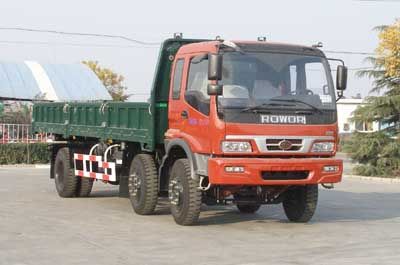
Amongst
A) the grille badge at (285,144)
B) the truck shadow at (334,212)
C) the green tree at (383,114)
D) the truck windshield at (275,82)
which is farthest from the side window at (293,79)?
the green tree at (383,114)

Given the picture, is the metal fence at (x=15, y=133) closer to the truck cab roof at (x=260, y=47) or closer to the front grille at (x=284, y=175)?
the truck cab roof at (x=260, y=47)

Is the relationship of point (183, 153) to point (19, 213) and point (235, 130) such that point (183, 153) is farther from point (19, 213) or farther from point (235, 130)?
point (19, 213)

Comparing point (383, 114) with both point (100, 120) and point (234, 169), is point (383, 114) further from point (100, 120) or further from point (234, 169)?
point (234, 169)

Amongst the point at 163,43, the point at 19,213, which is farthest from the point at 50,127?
the point at 163,43

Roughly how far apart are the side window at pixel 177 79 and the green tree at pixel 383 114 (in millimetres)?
13350

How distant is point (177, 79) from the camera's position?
11.7 meters

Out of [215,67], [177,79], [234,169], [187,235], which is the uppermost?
[215,67]

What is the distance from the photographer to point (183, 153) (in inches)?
462

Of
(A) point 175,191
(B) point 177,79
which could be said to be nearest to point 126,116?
(B) point 177,79

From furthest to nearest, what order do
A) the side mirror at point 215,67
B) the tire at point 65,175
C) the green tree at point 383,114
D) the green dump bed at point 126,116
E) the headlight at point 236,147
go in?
the green tree at point 383,114, the tire at point 65,175, the green dump bed at point 126,116, the headlight at point 236,147, the side mirror at point 215,67

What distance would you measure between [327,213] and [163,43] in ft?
14.6

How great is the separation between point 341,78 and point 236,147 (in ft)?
7.15

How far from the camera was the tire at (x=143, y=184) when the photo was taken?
12.2m

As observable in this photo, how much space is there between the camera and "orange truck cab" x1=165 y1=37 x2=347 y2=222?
1052 centimetres
